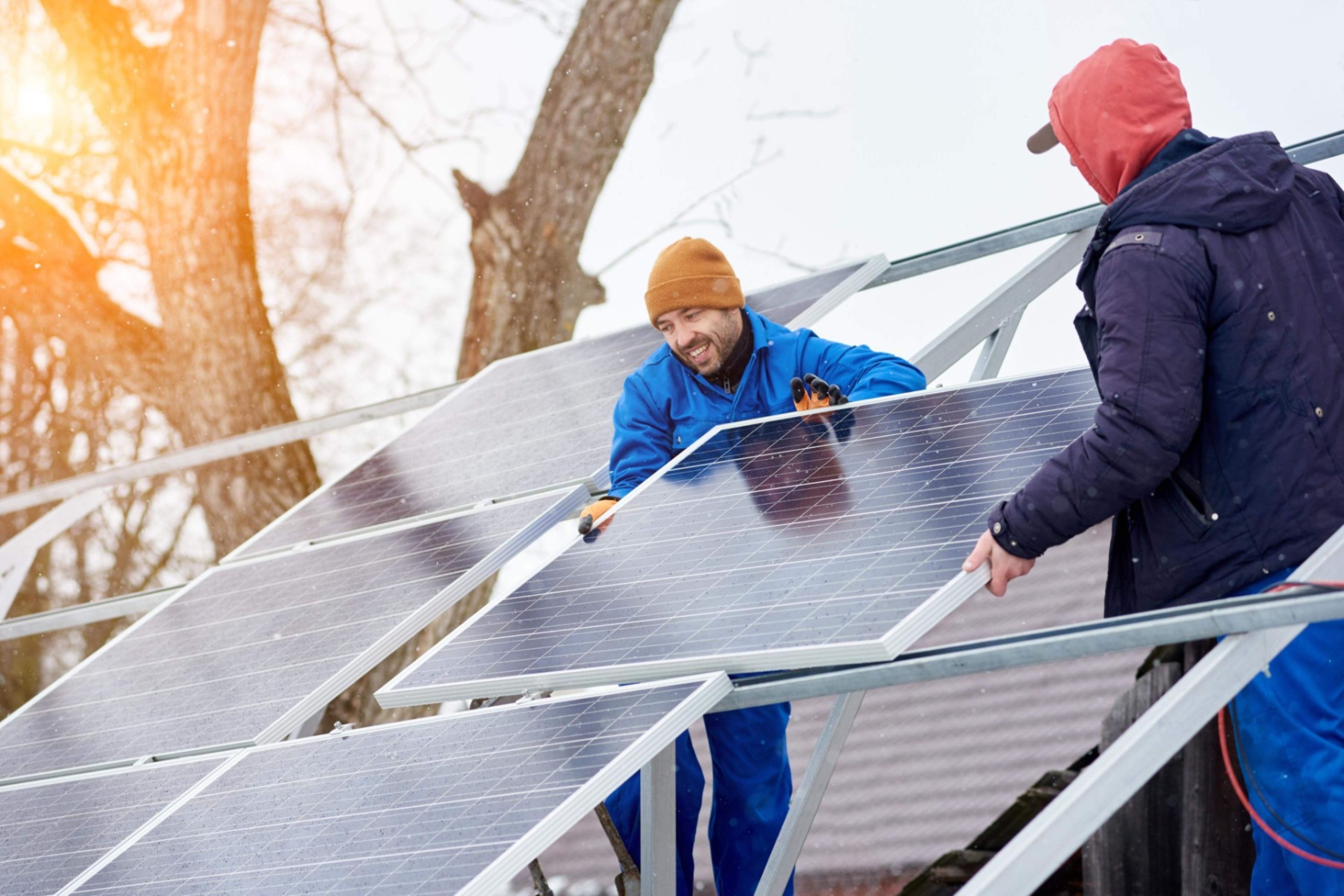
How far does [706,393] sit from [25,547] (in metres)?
3.62

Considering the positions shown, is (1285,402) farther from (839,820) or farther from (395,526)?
(839,820)

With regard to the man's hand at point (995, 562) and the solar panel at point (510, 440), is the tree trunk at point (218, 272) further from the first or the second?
the man's hand at point (995, 562)

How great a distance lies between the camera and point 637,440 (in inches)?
150

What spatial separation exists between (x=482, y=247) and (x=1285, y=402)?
5534mm

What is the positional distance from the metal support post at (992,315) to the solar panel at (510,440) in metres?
0.41

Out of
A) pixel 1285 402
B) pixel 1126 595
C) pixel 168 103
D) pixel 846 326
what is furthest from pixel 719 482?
pixel 846 326

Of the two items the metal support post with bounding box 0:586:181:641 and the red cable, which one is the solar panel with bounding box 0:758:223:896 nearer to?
the metal support post with bounding box 0:586:181:641

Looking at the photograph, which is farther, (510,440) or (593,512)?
(510,440)

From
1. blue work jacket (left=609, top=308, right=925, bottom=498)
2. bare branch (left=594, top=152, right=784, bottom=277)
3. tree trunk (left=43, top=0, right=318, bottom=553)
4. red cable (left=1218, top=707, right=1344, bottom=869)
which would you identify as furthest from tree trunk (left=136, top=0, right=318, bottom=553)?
red cable (left=1218, top=707, right=1344, bottom=869)

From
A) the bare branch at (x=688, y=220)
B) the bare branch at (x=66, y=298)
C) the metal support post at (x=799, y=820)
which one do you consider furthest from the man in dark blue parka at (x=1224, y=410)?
the bare branch at (x=688, y=220)

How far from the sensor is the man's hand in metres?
2.39

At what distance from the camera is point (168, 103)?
23.8ft

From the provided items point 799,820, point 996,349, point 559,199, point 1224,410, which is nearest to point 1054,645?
point 1224,410

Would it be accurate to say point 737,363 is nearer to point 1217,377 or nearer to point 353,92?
point 1217,377
